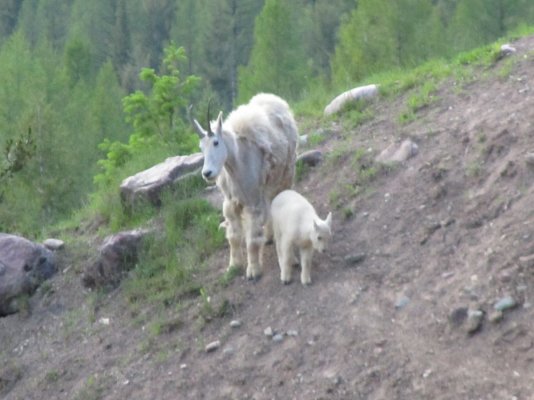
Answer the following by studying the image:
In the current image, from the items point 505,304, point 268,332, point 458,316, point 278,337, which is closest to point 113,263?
point 268,332

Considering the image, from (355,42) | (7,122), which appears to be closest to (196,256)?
(355,42)

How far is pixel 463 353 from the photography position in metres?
7.33

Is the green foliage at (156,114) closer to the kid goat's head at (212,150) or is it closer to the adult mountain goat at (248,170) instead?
the adult mountain goat at (248,170)

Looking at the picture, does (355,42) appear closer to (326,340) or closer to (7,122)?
(7,122)

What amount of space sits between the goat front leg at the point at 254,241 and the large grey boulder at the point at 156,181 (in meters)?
2.88

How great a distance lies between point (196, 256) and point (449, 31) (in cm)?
2213

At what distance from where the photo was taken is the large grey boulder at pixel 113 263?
10.9 meters

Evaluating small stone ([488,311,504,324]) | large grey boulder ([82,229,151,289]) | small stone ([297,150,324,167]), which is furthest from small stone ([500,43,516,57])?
small stone ([488,311,504,324])

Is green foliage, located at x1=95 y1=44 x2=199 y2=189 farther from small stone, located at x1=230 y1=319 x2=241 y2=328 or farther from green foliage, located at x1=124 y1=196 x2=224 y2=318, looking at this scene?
small stone, located at x1=230 y1=319 x2=241 y2=328

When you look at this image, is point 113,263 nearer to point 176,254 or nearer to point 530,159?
point 176,254

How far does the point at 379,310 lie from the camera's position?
326 inches

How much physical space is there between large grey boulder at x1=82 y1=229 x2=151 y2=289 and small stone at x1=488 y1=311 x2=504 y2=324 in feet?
15.5

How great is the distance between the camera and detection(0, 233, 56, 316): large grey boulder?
1121cm

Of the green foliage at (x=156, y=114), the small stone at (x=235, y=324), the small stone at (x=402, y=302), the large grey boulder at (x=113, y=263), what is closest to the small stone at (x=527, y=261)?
the small stone at (x=402, y=302)
